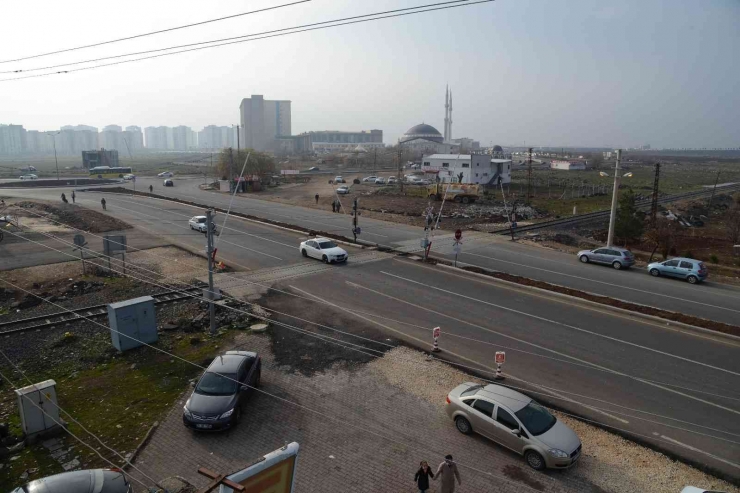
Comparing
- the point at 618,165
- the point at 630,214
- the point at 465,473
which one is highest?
the point at 618,165

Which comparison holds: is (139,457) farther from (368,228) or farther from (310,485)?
(368,228)

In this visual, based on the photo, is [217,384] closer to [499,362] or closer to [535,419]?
[535,419]

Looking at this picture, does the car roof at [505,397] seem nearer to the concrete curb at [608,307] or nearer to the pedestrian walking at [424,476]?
the pedestrian walking at [424,476]

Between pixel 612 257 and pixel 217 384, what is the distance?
23.7 meters

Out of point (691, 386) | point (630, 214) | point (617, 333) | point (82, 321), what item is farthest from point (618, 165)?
point (82, 321)

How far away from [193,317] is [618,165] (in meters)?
25.9

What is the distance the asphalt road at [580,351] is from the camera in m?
12.0

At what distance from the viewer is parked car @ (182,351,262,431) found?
11.3 m

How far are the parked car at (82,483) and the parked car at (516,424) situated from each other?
7.22 metres

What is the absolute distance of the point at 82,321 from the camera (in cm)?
1784

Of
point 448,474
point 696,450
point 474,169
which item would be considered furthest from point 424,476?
point 474,169

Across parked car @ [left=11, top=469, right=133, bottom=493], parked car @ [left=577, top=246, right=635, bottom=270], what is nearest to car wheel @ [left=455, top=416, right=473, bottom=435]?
parked car @ [left=11, top=469, right=133, bottom=493]

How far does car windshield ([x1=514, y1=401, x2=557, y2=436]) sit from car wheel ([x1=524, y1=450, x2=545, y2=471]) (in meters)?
0.41

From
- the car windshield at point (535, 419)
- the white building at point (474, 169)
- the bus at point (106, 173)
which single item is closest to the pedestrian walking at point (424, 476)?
the car windshield at point (535, 419)
